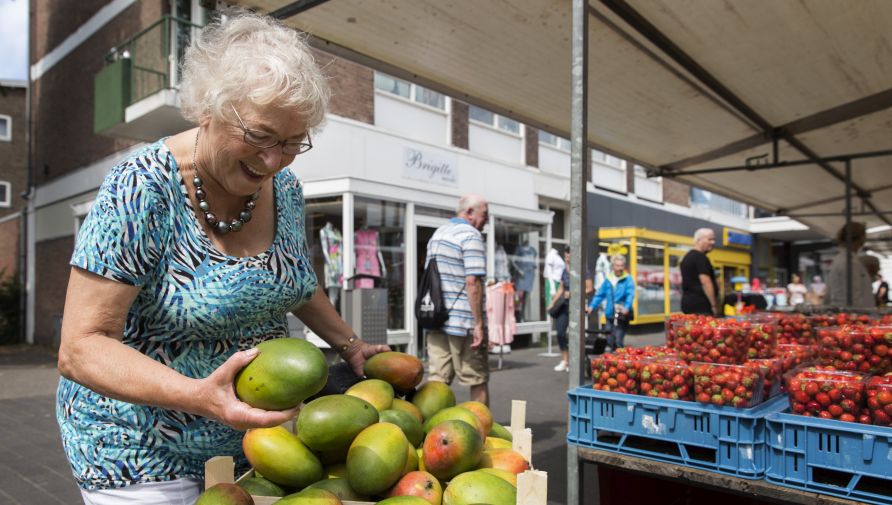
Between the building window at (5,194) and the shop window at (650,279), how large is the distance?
21784mm

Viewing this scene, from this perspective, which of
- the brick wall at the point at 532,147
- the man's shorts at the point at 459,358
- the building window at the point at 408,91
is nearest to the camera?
the man's shorts at the point at 459,358

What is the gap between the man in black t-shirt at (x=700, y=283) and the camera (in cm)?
695

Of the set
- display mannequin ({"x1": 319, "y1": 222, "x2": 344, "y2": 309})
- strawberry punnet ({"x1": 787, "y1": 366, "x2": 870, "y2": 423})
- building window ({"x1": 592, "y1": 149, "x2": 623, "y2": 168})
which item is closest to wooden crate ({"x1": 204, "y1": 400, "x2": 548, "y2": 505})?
strawberry punnet ({"x1": 787, "y1": 366, "x2": 870, "y2": 423})

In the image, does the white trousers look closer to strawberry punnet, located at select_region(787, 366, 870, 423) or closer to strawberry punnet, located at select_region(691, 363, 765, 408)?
strawberry punnet, located at select_region(691, 363, 765, 408)

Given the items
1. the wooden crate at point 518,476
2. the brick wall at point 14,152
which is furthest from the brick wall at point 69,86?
the wooden crate at point 518,476

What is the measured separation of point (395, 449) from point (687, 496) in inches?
86.2

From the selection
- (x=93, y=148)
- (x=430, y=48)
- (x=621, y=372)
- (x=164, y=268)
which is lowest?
(x=621, y=372)

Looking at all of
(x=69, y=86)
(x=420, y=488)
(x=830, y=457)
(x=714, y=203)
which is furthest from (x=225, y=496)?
(x=714, y=203)

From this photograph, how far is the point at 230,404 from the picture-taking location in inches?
44.9

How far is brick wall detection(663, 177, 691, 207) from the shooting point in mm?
23156

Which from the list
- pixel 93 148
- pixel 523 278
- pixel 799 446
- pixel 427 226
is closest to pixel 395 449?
pixel 799 446

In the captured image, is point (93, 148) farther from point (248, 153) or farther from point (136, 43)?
point (248, 153)

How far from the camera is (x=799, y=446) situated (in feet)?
6.88

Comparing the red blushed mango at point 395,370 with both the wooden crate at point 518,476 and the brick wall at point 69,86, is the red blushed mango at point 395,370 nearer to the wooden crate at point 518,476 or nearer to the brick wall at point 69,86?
the wooden crate at point 518,476
